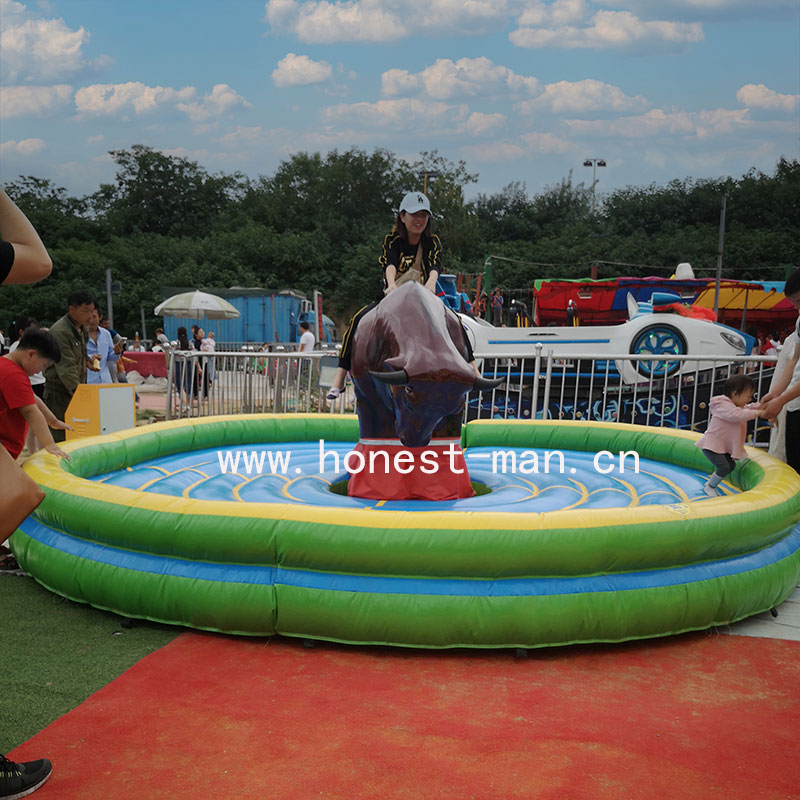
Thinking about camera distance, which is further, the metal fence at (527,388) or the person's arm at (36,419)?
the metal fence at (527,388)

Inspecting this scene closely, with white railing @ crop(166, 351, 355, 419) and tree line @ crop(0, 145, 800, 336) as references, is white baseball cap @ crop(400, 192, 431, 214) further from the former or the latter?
tree line @ crop(0, 145, 800, 336)

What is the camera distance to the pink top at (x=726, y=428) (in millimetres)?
5273

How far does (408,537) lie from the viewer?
12.6 ft

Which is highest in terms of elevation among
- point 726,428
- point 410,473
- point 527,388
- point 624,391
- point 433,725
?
point 726,428

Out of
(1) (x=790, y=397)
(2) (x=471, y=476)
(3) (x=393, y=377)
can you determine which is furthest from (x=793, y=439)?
(3) (x=393, y=377)

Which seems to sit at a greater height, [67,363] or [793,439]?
[67,363]

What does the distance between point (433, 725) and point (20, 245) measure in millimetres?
2325

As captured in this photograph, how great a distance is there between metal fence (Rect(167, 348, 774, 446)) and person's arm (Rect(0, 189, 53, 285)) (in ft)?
23.8

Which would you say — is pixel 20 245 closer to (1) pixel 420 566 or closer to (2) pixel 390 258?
(1) pixel 420 566

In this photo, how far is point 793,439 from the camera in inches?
223

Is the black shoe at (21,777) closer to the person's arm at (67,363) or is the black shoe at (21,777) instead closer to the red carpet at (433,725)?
the red carpet at (433,725)

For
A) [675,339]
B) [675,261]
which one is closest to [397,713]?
[675,339]

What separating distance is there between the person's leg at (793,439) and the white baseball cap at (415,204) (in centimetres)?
316

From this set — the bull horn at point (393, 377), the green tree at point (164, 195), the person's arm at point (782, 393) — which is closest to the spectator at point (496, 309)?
the person's arm at point (782, 393)
